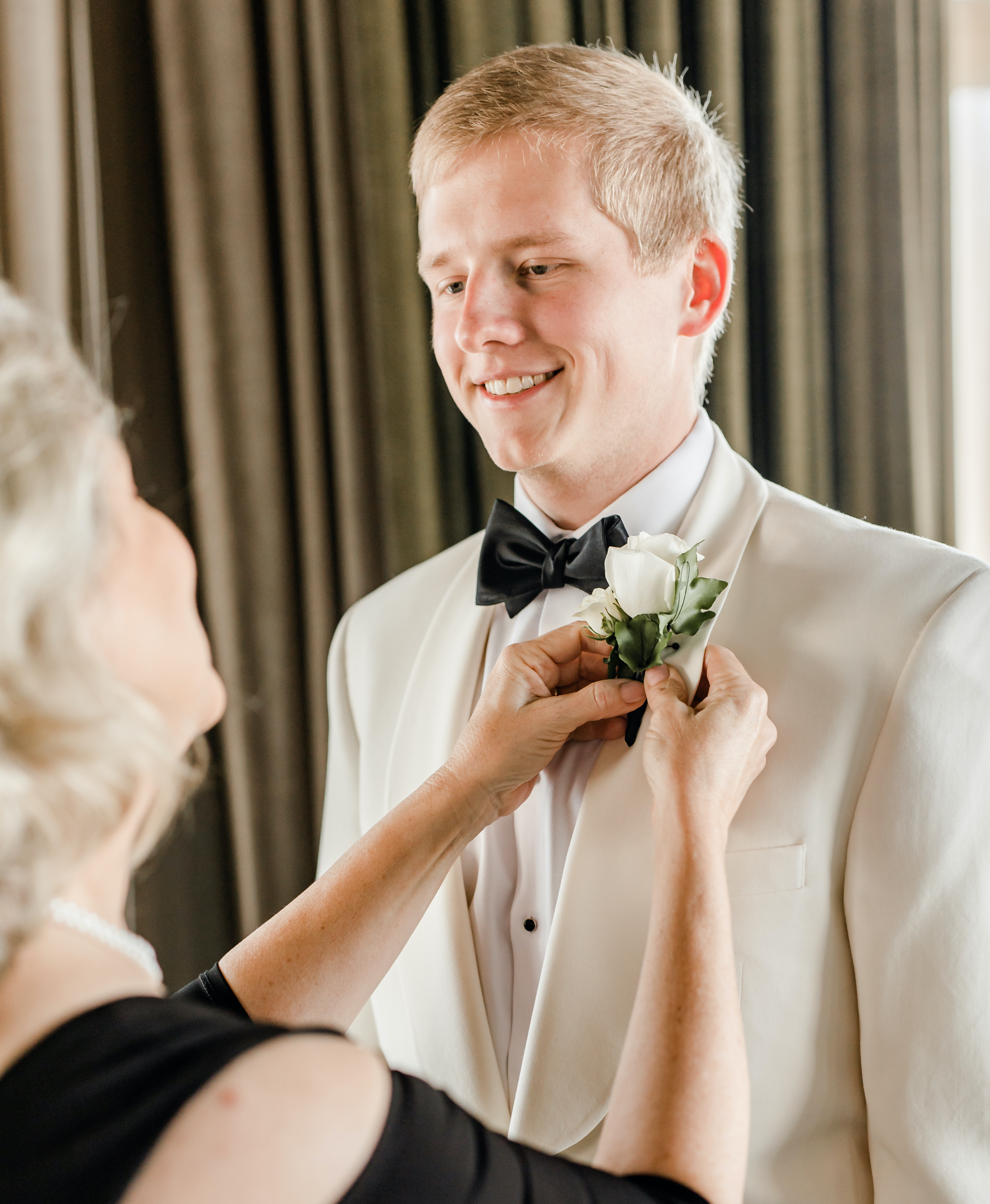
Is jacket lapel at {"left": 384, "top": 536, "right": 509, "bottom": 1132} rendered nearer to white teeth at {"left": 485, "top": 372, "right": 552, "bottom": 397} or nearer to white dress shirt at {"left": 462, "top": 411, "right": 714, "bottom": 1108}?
white dress shirt at {"left": 462, "top": 411, "right": 714, "bottom": 1108}

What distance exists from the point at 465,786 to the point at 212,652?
96cm

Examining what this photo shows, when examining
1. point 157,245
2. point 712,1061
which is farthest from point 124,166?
point 712,1061

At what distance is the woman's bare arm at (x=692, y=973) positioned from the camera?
871mm

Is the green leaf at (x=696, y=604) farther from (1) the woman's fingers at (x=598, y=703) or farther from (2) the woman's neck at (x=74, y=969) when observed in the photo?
(2) the woman's neck at (x=74, y=969)

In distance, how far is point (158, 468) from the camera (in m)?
2.08

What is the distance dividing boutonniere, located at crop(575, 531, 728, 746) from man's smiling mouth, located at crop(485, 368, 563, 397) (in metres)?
0.31

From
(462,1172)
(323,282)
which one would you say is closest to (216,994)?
(462,1172)

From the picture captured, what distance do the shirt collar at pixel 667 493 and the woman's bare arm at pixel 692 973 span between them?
0.32m

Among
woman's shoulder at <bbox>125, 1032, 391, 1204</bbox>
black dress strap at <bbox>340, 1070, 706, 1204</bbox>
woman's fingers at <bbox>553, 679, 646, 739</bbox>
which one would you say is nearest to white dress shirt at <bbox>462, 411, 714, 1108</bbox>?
woman's fingers at <bbox>553, 679, 646, 739</bbox>

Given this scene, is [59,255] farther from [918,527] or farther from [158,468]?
[918,527]

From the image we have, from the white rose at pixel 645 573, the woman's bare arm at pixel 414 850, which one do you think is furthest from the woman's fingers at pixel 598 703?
the white rose at pixel 645 573

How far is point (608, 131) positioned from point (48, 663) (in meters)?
1.01

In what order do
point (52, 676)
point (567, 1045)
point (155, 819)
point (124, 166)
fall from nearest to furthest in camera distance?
1. point (52, 676)
2. point (155, 819)
3. point (567, 1045)
4. point (124, 166)

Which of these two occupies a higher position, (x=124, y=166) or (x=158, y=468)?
(x=124, y=166)
